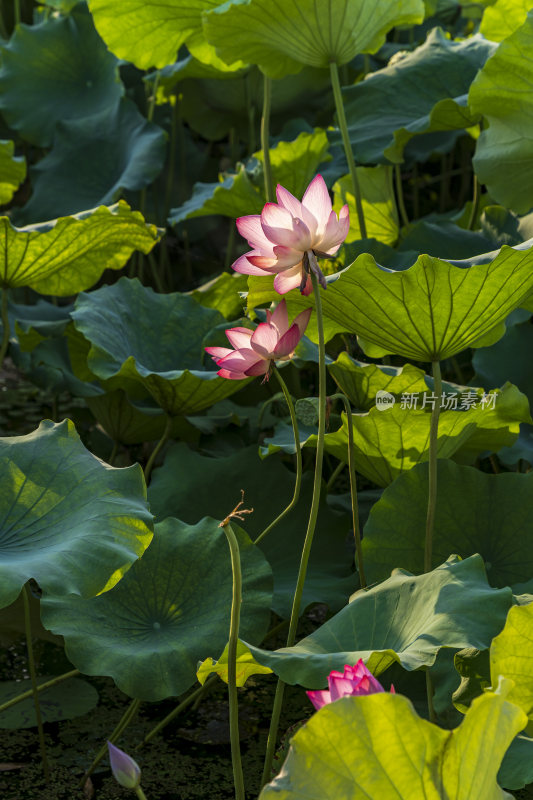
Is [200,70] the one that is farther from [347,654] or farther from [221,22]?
[347,654]

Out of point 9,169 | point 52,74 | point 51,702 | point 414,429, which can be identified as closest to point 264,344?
point 414,429

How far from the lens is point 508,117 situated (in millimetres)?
1561

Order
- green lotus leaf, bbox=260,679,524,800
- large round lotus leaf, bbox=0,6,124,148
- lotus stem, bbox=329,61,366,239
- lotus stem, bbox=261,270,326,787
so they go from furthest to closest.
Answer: large round lotus leaf, bbox=0,6,124,148
lotus stem, bbox=329,61,366,239
lotus stem, bbox=261,270,326,787
green lotus leaf, bbox=260,679,524,800

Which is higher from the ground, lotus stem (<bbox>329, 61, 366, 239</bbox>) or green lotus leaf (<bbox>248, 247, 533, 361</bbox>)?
lotus stem (<bbox>329, 61, 366, 239</bbox>)

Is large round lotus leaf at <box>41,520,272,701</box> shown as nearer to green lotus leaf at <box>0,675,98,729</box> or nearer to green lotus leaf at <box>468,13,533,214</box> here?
green lotus leaf at <box>0,675,98,729</box>

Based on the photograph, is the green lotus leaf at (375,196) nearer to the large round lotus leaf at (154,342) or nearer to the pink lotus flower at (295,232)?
the large round lotus leaf at (154,342)

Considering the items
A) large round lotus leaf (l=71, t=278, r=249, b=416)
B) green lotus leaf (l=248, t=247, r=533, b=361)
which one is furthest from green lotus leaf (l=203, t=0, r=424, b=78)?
green lotus leaf (l=248, t=247, r=533, b=361)

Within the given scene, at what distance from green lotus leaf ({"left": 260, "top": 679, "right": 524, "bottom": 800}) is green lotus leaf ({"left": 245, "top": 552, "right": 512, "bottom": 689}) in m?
0.16

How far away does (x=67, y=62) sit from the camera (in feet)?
8.76

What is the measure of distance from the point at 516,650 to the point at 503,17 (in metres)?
1.29

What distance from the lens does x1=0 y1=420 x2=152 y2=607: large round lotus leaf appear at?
3.29 feet

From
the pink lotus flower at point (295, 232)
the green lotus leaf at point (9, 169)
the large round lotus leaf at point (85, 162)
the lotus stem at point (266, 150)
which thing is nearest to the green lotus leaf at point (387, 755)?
the pink lotus flower at point (295, 232)

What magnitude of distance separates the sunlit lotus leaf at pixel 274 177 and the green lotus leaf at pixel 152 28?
209mm

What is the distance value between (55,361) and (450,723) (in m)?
1.12
